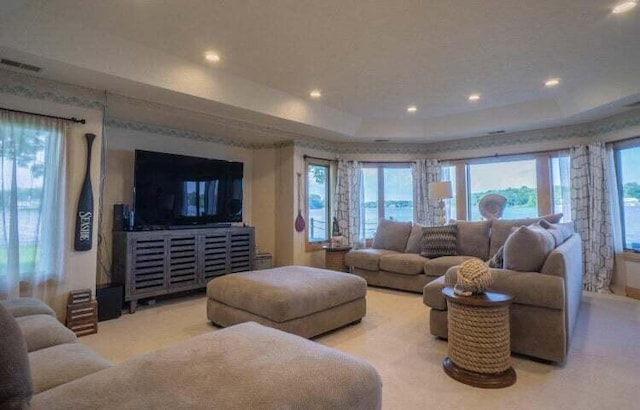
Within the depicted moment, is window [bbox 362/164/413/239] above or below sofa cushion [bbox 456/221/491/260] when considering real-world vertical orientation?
above

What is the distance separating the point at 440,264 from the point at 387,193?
8.05 feet

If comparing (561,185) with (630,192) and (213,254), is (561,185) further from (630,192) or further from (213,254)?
(213,254)

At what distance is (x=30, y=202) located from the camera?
3.04 m

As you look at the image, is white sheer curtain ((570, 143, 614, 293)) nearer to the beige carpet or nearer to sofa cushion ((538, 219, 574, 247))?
the beige carpet

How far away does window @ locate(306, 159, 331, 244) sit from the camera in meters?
5.75

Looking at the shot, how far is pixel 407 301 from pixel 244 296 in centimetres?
218

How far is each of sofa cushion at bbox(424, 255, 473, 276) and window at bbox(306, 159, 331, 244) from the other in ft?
6.83

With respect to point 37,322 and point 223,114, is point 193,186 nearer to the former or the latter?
point 223,114

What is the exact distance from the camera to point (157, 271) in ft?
12.9

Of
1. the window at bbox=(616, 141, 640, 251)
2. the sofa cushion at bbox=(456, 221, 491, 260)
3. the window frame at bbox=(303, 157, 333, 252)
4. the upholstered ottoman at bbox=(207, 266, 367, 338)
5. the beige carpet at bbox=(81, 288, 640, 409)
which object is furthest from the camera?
the window frame at bbox=(303, 157, 333, 252)

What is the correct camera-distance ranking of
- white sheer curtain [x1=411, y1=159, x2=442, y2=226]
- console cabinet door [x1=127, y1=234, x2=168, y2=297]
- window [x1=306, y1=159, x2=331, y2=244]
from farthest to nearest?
white sheer curtain [x1=411, y1=159, x2=442, y2=226]
window [x1=306, y1=159, x2=331, y2=244]
console cabinet door [x1=127, y1=234, x2=168, y2=297]

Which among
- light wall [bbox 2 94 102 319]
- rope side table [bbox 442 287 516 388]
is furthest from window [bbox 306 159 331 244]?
rope side table [bbox 442 287 516 388]

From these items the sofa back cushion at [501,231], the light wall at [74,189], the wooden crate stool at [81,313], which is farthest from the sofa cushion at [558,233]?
the light wall at [74,189]

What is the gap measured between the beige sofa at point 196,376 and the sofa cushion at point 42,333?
0.01 meters
